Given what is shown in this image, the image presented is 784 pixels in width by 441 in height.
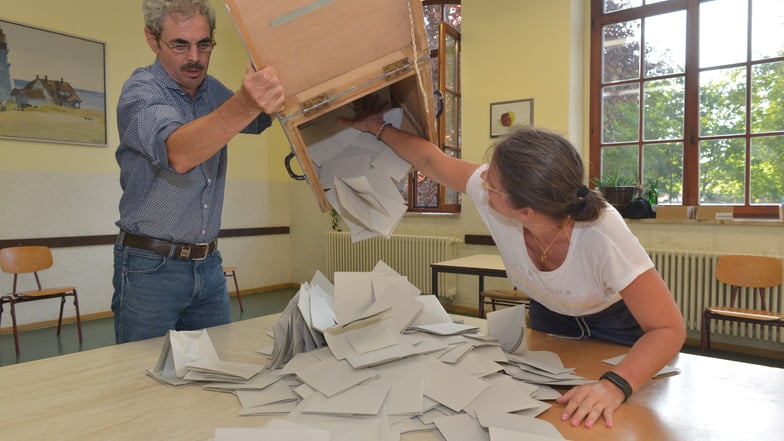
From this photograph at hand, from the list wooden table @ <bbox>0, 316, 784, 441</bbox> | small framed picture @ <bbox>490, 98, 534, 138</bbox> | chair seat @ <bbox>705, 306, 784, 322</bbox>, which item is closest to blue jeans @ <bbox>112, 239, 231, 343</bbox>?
wooden table @ <bbox>0, 316, 784, 441</bbox>

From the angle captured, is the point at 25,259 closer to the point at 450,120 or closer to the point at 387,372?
the point at 450,120

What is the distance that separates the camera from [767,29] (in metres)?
3.63

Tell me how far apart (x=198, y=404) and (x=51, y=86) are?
4.33 meters

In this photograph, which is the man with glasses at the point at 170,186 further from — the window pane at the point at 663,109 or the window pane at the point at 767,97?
the window pane at the point at 767,97

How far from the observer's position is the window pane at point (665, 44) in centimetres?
392

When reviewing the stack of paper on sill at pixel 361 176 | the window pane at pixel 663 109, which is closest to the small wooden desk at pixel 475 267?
the window pane at pixel 663 109

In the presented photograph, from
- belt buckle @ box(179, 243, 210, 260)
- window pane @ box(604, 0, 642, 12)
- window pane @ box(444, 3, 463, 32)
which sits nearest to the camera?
belt buckle @ box(179, 243, 210, 260)

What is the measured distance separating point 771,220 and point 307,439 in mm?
3780

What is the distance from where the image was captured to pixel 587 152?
4312 millimetres

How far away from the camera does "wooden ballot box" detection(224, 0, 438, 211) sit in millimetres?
934

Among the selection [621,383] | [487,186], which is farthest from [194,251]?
[621,383]

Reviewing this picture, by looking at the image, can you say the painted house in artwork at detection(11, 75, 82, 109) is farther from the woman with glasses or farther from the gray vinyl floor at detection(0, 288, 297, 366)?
the woman with glasses

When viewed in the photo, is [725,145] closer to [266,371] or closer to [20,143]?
[266,371]

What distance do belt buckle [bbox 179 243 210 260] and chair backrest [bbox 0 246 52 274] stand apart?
3.10 m
